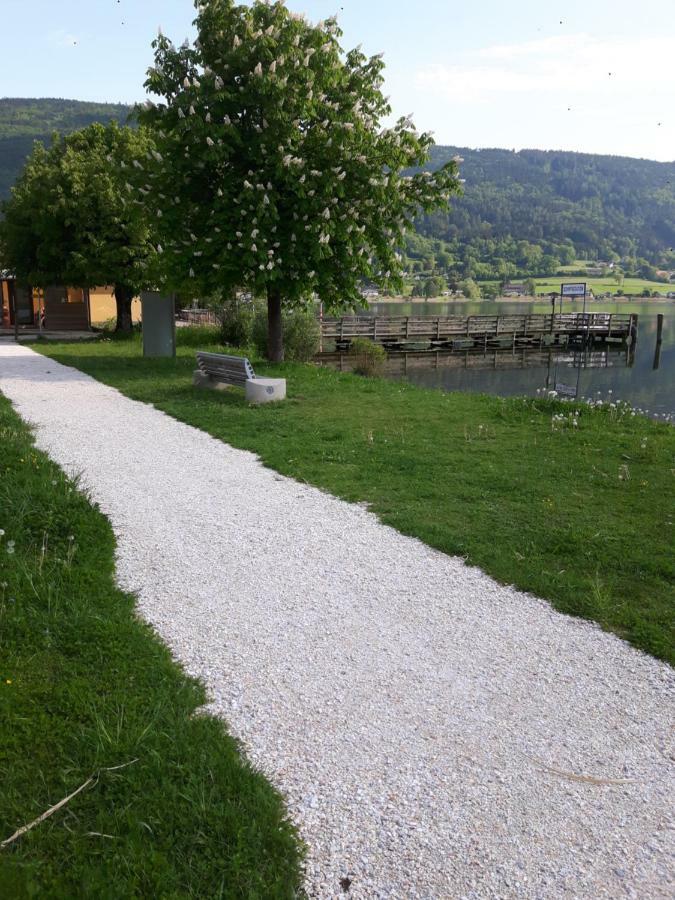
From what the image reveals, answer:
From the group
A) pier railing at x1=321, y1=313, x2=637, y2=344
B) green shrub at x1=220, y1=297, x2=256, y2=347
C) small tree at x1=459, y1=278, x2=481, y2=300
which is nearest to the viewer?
green shrub at x1=220, y1=297, x2=256, y2=347

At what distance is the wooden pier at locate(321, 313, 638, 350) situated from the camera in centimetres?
4661

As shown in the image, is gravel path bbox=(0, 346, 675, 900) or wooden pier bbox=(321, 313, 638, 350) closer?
gravel path bbox=(0, 346, 675, 900)

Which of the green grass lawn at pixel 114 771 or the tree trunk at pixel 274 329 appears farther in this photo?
the tree trunk at pixel 274 329

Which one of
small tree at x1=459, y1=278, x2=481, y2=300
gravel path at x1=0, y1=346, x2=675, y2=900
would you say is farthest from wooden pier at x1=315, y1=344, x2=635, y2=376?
small tree at x1=459, y1=278, x2=481, y2=300

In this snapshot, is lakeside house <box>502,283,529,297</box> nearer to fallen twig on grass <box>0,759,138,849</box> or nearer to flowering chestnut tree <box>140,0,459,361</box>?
flowering chestnut tree <box>140,0,459,361</box>

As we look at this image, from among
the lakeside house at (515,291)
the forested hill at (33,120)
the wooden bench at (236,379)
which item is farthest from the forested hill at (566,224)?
the wooden bench at (236,379)

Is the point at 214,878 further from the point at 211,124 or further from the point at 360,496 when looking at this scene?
the point at 211,124

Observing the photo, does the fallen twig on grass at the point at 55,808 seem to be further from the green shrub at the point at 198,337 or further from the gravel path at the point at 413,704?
the green shrub at the point at 198,337

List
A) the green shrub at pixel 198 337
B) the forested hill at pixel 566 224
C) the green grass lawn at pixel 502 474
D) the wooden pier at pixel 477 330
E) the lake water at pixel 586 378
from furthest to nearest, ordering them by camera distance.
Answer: the forested hill at pixel 566 224, the wooden pier at pixel 477 330, the lake water at pixel 586 378, the green shrub at pixel 198 337, the green grass lawn at pixel 502 474

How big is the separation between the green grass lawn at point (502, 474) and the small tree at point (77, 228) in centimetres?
1244

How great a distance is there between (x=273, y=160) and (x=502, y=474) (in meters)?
11.2

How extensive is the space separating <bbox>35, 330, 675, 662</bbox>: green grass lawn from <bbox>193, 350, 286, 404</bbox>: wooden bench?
309 mm

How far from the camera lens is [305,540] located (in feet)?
21.0

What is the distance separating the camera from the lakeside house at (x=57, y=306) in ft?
121
